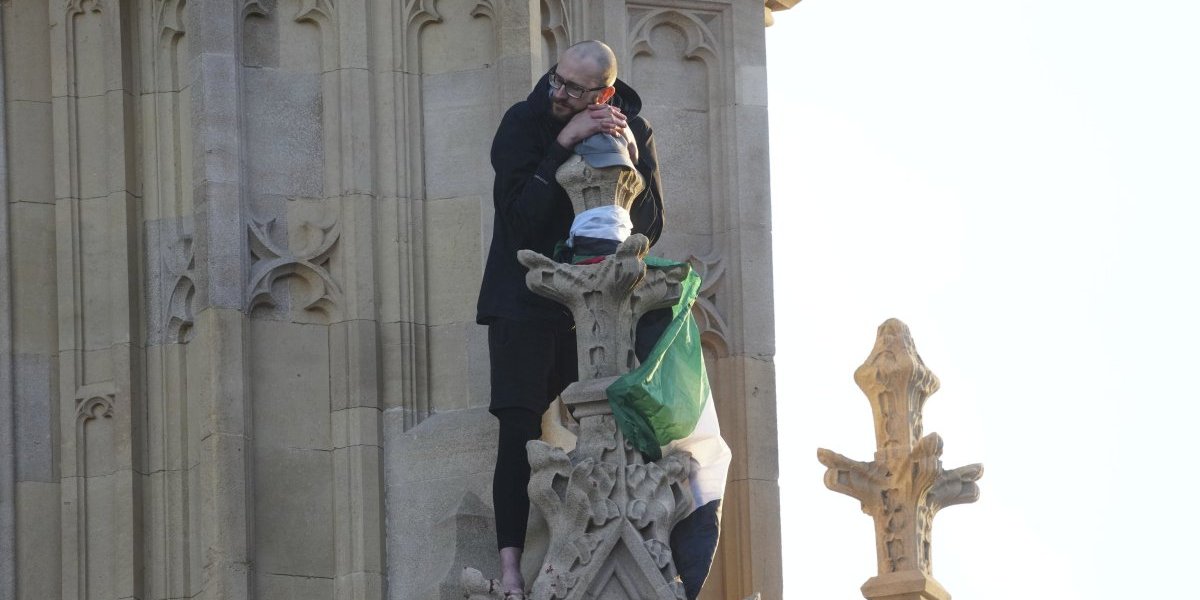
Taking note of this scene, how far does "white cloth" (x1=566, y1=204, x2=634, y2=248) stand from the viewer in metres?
14.1

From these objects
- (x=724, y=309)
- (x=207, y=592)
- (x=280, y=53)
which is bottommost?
(x=207, y=592)

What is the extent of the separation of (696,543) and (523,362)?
110 centimetres

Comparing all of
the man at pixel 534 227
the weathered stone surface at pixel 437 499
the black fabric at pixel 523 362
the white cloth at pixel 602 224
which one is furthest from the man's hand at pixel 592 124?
the weathered stone surface at pixel 437 499

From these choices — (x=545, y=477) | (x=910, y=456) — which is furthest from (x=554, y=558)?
(x=910, y=456)

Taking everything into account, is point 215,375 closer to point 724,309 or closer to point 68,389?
point 68,389

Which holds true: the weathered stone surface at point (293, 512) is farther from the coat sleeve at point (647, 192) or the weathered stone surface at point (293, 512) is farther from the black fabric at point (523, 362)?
the coat sleeve at point (647, 192)

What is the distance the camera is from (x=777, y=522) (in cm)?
1686

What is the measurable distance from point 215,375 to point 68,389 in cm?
91

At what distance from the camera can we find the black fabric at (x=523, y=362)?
567 inches

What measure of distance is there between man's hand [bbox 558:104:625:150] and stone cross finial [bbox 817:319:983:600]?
5.39m

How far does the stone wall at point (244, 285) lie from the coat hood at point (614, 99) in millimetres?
1271

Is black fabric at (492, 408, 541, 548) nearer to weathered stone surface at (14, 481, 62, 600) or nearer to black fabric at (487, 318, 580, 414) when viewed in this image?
black fabric at (487, 318, 580, 414)

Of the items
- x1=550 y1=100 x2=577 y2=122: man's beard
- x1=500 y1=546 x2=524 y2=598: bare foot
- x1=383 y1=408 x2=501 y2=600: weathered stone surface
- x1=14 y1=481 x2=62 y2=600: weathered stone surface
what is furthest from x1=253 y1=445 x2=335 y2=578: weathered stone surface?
x1=550 y1=100 x2=577 y2=122: man's beard

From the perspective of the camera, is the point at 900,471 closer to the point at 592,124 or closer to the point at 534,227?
the point at 534,227
